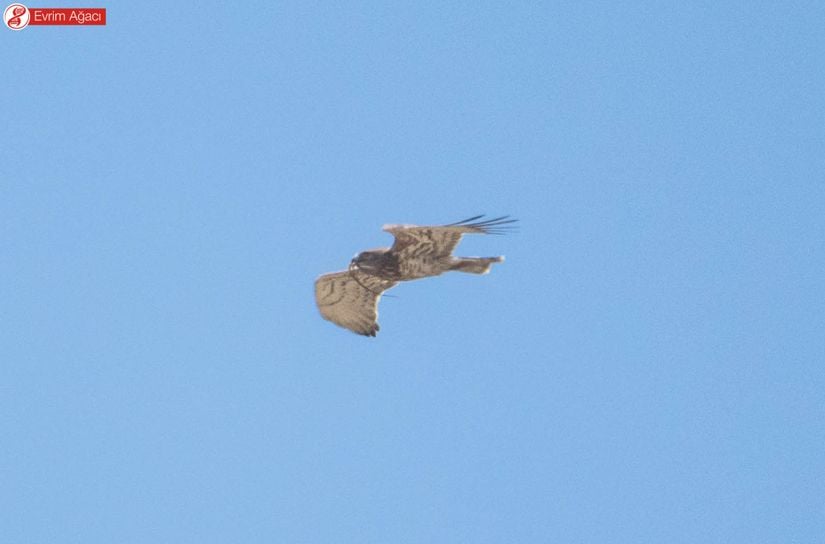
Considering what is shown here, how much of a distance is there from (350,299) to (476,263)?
10.4 ft

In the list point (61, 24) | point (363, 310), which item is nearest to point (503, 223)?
point (363, 310)

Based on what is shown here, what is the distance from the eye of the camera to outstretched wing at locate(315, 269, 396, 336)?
25.6 m

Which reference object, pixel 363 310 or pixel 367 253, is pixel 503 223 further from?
pixel 363 310

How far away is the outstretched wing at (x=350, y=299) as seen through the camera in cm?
2562

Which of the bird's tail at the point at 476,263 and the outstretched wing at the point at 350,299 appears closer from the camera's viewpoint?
the bird's tail at the point at 476,263

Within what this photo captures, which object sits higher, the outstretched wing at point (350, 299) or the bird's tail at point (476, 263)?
the outstretched wing at point (350, 299)

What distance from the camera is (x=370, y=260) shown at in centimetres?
2445

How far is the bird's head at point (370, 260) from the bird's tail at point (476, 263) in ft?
4.19

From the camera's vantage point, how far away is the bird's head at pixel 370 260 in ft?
80.1

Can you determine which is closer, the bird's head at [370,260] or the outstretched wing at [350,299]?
the bird's head at [370,260]

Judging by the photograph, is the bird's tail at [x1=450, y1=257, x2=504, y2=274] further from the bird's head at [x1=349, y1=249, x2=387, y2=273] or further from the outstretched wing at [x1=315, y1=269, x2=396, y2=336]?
the outstretched wing at [x1=315, y1=269, x2=396, y2=336]

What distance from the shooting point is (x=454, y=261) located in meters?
23.9

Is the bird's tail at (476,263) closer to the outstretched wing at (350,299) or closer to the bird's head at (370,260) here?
the bird's head at (370,260)

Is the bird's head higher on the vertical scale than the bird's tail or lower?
higher
